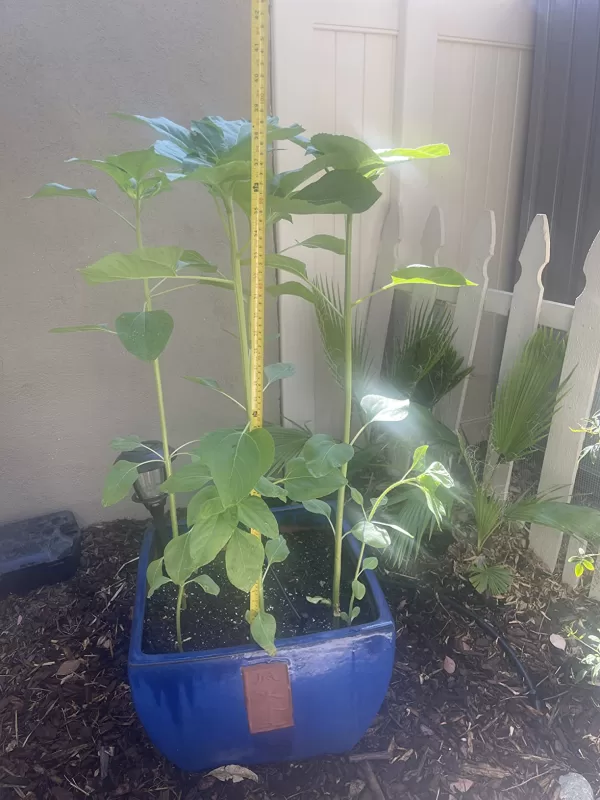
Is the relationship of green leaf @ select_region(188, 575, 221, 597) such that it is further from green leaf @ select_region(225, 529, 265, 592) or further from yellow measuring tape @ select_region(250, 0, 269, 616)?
yellow measuring tape @ select_region(250, 0, 269, 616)

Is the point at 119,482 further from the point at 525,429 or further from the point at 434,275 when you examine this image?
the point at 525,429

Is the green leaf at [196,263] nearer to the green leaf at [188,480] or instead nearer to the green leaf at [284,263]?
the green leaf at [284,263]

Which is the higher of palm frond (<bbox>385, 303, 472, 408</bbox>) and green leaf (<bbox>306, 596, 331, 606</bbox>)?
palm frond (<bbox>385, 303, 472, 408</bbox>)

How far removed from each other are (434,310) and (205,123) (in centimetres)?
128

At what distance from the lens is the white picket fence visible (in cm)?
157

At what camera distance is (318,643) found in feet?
3.71

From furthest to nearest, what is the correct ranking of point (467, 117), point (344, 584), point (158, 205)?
point (467, 117)
point (158, 205)
point (344, 584)

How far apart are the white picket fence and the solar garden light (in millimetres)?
1121

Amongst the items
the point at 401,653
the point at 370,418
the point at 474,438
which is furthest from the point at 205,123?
the point at 474,438

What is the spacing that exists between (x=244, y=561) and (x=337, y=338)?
38.6 inches

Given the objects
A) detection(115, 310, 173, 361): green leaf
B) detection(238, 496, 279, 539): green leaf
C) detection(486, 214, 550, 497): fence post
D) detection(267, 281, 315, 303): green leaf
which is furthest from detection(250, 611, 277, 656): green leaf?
detection(486, 214, 550, 497): fence post

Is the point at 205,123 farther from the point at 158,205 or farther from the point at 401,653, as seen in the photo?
the point at 401,653

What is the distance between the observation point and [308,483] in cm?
111

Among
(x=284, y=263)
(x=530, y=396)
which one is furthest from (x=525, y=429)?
(x=284, y=263)
